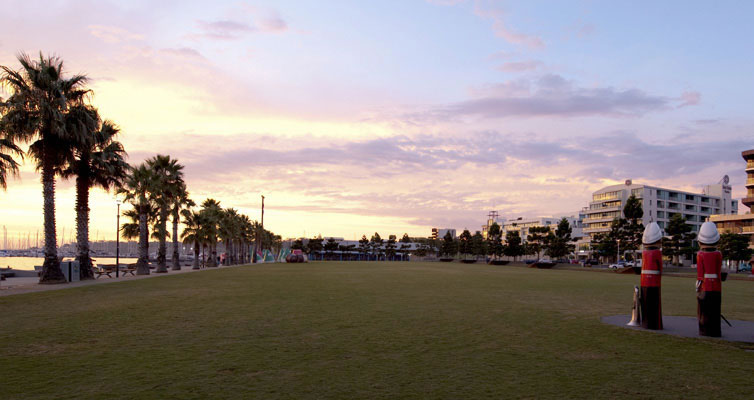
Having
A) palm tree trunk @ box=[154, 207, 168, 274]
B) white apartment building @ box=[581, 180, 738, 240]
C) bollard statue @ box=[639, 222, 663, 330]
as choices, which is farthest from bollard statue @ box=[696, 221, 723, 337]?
white apartment building @ box=[581, 180, 738, 240]

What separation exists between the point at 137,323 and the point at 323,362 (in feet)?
21.3

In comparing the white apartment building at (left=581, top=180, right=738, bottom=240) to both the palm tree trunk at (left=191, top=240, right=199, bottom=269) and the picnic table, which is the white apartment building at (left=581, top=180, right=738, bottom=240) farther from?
the picnic table

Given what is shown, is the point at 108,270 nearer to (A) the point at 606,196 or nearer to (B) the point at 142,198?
(B) the point at 142,198

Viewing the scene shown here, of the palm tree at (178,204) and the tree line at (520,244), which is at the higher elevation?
the palm tree at (178,204)

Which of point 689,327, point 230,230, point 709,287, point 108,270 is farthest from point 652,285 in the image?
point 230,230

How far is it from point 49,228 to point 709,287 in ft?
96.8

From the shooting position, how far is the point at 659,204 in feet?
414

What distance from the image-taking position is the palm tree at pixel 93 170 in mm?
29906

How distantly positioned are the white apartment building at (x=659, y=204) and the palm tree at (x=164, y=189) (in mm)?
111152

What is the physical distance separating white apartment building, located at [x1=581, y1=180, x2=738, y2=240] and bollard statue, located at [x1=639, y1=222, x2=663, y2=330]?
12304 cm

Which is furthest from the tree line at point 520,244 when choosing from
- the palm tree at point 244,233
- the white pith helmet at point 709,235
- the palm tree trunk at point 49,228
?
the white pith helmet at point 709,235

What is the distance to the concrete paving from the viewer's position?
10.3 m

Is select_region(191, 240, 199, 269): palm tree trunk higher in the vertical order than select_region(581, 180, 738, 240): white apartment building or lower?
lower

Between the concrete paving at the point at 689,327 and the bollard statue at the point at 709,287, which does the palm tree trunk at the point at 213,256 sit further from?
the bollard statue at the point at 709,287
